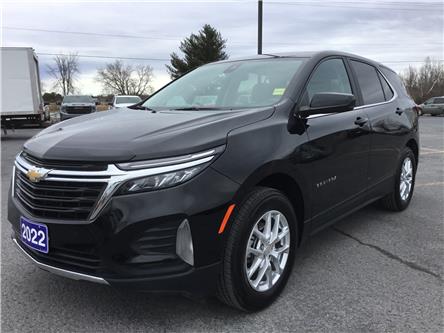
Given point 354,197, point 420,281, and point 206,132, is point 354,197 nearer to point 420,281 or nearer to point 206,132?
point 420,281

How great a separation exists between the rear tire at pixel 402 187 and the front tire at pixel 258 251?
2.34 meters

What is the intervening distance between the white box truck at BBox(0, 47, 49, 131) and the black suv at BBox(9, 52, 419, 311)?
14.0 m

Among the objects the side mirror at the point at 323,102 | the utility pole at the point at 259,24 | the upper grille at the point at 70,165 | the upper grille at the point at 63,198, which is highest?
the utility pole at the point at 259,24

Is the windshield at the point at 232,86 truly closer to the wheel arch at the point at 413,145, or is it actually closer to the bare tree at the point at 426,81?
the wheel arch at the point at 413,145

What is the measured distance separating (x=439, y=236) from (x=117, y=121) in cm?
330

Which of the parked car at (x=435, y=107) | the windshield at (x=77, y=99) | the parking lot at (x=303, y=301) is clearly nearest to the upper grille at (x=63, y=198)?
the parking lot at (x=303, y=301)

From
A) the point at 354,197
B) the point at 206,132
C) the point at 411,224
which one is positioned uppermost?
the point at 206,132

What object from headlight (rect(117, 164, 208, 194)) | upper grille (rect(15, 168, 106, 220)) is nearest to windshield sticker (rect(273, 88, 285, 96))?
headlight (rect(117, 164, 208, 194))

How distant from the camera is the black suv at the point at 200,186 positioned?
229cm

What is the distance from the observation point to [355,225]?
4.61 metres

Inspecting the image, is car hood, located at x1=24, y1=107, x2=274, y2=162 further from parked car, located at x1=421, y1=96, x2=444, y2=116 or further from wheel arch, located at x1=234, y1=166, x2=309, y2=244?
parked car, located at x1=421, y1=96, x2=444, y2=116

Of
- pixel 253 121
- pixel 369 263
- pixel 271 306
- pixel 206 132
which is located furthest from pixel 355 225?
pixel 206 132

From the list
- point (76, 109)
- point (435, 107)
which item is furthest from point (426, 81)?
point (76, 109)

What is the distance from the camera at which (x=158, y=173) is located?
2299 millimetres
